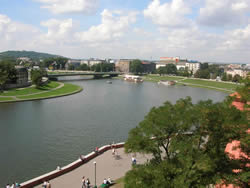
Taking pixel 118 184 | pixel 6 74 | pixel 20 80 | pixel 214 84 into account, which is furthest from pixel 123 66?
pixel 118 184

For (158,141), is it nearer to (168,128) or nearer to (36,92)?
(168,128)

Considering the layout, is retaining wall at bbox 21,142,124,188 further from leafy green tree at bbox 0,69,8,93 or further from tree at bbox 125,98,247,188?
leafy green tree at bbox 0,69,8,93

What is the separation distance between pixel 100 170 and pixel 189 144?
10.2m

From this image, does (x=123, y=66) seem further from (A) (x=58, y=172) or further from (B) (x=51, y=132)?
(A) (x=58, y=172)

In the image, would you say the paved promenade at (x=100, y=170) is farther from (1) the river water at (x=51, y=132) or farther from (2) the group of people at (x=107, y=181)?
(1) the river water at (x=51, y=132)

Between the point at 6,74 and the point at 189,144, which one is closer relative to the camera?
the point at 189,144

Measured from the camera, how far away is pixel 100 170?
55.9 ft

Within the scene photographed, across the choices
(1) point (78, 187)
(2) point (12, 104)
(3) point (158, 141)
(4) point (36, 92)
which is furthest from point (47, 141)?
(4) point (36, 92)

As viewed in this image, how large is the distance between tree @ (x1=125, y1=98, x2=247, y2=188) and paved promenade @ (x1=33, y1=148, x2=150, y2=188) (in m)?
7.14

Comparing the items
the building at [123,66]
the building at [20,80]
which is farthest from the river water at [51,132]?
the building at [123,66]

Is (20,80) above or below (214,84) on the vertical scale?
above

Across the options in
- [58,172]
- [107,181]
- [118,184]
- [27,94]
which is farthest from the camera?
[27,94]

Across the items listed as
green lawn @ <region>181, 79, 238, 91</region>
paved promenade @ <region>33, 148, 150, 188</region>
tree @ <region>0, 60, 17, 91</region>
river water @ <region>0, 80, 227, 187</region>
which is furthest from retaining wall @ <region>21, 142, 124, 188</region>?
green lawn @ <region>181, 79, 238, 91</region>

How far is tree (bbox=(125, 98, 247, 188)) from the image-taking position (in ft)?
26.9
